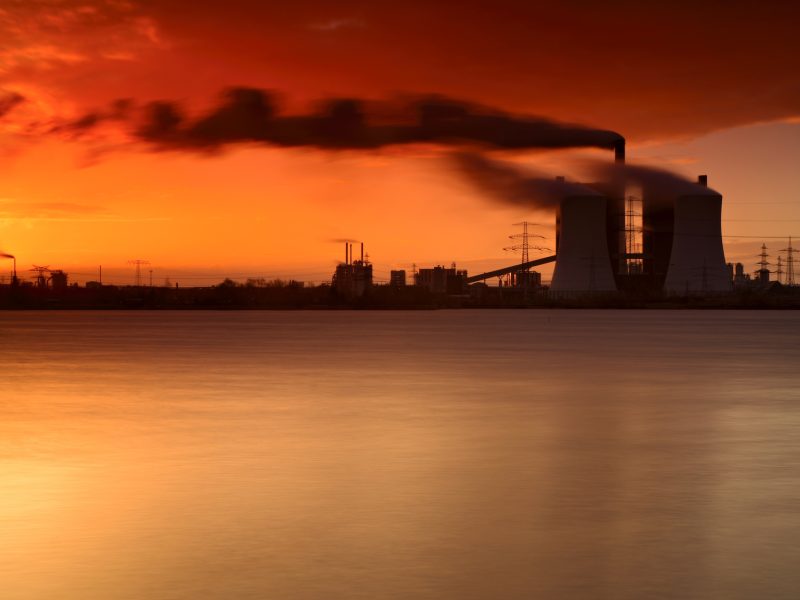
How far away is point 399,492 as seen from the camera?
949 centimetres

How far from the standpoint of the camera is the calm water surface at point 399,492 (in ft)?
21.0

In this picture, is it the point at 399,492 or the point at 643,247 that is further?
the point at 643,247


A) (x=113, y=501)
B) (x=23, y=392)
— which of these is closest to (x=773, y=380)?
(x=23, y=392)

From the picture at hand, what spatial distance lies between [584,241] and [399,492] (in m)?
114

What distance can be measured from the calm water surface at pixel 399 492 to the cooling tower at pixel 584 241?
9880 centimetres

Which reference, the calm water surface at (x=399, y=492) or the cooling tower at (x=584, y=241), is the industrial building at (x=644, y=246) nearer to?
the cooling tower at (x=584, y=241)

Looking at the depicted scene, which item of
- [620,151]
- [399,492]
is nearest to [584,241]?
[620,151]

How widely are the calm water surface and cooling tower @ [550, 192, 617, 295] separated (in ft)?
324

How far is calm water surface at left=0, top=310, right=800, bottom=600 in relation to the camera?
641 centimetres

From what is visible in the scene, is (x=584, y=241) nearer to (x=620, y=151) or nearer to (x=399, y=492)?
(x=620, y=151)

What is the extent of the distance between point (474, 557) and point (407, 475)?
148 inches

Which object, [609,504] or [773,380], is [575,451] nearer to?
[609,504]

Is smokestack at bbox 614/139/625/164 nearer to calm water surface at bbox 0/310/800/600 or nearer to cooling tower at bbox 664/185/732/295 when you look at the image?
cooling tower at bbox 664/185/732/295

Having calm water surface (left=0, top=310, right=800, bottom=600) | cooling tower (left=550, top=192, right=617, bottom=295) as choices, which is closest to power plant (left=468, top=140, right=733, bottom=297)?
cooling tower (left=550, top=192, right=617, bottom=295)
